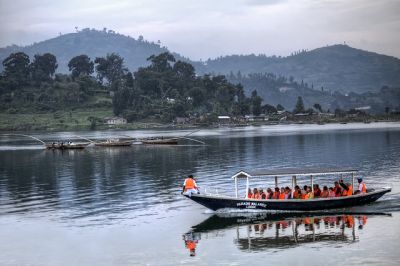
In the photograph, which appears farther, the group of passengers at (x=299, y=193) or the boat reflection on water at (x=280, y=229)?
the group of passengers at (x=299, y=193)

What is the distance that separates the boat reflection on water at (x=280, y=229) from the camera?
3619cm

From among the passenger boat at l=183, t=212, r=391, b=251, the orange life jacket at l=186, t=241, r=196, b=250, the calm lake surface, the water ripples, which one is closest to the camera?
the calm lake surface

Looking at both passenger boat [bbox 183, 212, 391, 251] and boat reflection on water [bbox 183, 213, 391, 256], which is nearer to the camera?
boat reflection on water [bbox 183, 213, 391, 256]

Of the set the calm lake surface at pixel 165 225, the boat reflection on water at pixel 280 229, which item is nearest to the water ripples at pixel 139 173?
the calm lake surface at pixel 165 225

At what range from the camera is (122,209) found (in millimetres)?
49469

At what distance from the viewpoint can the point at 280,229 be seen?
39.2 metres

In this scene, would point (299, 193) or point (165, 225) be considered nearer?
point (165, 225)

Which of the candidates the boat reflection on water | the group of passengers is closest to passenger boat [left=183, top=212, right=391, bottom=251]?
the boat reflection on water

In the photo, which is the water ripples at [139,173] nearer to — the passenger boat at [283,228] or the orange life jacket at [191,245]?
the passenger boat at [283,228]

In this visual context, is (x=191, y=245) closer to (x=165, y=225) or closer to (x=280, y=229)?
(x=165, y=225)

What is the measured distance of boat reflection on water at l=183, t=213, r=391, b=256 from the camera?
36.2 meters

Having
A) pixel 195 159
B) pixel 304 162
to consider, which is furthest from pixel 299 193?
pixel 195 159

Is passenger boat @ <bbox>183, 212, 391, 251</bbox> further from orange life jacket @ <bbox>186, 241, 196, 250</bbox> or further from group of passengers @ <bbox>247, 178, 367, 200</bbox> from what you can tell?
group of passengers @ <bbox>247, 178, 367, 200</bbox>

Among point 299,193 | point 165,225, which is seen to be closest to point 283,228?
point 299,193
